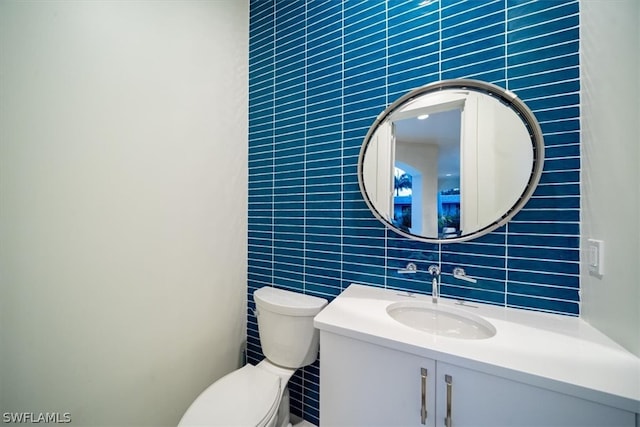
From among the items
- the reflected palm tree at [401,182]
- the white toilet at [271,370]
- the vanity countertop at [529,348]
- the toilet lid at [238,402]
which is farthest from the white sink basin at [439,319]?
the toilet lid at [238,402]

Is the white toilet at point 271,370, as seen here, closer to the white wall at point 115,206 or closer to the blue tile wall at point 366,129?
the blue tile wall at point 366,129

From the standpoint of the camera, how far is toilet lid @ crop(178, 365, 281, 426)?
0.94 meters

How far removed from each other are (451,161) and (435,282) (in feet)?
1.74

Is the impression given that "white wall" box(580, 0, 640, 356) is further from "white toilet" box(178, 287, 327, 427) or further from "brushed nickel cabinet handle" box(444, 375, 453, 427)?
"white toilet" box(178, 287, 327, 427)

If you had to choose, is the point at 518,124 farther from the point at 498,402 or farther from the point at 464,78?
the point at 498,402

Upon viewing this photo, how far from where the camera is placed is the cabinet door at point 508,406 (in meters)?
0.55

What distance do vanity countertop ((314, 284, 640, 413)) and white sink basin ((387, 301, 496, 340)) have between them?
0.12 ft

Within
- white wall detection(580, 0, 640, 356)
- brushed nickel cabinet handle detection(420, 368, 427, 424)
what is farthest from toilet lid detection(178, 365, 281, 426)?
white wall detection(580, 0, 640, 356)

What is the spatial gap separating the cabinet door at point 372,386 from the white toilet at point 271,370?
0.30 metres

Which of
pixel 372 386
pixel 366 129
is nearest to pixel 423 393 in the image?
pixel 372 386

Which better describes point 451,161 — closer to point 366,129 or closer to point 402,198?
point 402,198

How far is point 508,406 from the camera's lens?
63 centimetres

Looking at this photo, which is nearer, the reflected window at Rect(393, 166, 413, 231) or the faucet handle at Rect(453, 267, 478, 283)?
the faucet handle at Rect(453, 267, 478, 283)

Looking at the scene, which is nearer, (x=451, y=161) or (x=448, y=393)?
(x=448, y=393)
